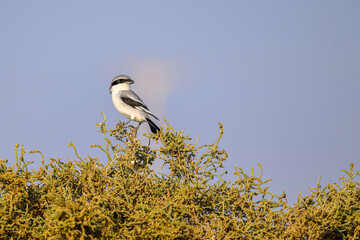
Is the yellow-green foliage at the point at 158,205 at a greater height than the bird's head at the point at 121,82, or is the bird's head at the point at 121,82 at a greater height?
the bird's head at the point at 121,82

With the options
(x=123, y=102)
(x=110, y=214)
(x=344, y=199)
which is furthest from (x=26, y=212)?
(x=123, y=102)

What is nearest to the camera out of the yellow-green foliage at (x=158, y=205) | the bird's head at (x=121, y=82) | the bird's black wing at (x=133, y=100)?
the yellow-green foliage at (x=158, y=205)

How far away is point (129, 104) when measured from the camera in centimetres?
1217

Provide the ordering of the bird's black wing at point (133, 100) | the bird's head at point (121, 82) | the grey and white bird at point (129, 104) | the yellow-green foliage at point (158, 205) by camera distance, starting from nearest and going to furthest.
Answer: the yellow-green foliage at point (158, 205), the grey and white bird at point (129, 104), the bird's black wing at point (133, 100), the bird's head at point (121, 82)

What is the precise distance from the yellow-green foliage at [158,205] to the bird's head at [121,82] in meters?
Answer: 6.19

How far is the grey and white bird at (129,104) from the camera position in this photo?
1185 centimetres

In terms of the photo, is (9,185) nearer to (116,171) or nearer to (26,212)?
(26,212)

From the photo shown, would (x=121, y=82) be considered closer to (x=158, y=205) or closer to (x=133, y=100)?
(x=133, y=100)

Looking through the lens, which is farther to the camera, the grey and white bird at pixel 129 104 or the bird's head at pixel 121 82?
the bird's head at pixel 121 82

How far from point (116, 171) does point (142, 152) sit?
79cm

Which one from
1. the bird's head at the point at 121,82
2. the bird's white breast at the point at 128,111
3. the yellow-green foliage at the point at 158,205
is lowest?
the yellow-green foliage at the point at 158,205

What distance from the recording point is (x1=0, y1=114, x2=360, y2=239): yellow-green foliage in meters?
5.63

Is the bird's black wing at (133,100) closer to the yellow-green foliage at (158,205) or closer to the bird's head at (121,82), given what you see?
the bird's head at (121,82)

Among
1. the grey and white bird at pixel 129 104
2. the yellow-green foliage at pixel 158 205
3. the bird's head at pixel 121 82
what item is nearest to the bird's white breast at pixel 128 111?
the grey and white bird at pixel 129 104
